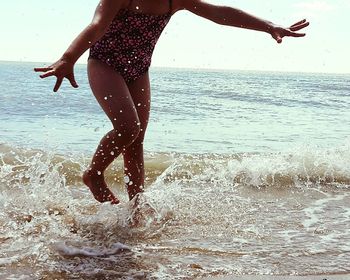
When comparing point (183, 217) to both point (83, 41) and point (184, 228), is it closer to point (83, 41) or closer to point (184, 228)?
point (184, 228)

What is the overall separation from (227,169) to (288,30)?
9.63ft

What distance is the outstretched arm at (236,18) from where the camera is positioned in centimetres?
354

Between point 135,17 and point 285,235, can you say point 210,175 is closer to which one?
point 285,235

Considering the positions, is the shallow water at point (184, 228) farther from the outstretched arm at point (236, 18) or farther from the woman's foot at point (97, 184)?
the outstretched arm at point (236, 18)

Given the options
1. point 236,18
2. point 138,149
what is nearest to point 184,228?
point 138,149

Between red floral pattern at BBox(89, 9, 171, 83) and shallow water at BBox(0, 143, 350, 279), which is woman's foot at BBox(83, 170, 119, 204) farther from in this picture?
red floral pattern at BBox(89, 9, 171, 83)

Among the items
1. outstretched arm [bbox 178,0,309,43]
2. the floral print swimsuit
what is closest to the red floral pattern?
the floral print swimsuit

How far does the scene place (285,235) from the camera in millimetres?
3707

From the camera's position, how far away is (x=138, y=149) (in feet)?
12.8

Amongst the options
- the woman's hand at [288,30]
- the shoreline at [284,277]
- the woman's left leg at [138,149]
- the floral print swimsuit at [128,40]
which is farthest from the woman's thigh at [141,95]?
the shoreline at [284,277]

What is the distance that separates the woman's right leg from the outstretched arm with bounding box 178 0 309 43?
76 cm

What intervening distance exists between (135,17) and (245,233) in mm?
1756

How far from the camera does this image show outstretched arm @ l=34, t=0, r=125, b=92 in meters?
2.79

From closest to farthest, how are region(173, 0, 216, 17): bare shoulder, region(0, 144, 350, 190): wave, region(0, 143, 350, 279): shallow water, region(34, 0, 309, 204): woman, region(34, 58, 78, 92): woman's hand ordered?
region(34, 58, 78, 92): woman's hand → region(0, 143, 350, 279): shallow water → region(34, 0, 309, 204): woman → region(173, 0, 216, 17): bare shoulder → region(0, 144, 350, 190): wave
